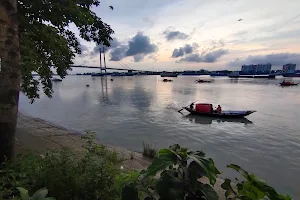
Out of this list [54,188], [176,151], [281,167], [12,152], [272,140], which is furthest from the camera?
[272,140]

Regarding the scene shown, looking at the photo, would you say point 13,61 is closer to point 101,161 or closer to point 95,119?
point 101,161

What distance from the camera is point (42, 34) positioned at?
264 inches

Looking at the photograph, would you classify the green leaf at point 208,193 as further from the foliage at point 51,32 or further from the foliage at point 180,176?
the foliage at point 51,32

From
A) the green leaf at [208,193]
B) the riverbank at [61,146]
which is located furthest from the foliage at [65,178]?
the riverbank at [61,146]

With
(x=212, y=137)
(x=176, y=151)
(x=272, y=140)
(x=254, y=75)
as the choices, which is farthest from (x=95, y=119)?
(x=254, y=75)

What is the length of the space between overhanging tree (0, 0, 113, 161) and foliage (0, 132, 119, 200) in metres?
0.83

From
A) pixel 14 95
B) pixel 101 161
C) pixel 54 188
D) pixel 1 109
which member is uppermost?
pixel 14 95

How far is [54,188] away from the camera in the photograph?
340 centimetres

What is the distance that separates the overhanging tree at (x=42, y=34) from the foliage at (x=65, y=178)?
2.72ft

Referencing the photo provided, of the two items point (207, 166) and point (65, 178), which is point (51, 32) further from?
point (207, 166)

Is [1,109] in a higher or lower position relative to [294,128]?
higher

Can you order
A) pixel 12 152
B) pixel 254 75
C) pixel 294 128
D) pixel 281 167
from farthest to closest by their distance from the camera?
pixel 254 75 < pixel 294 128 < pixel 281 167 < pixel 12 152

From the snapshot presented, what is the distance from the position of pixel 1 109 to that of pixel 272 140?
62.0 ft

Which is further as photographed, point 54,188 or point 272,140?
point 272,140
